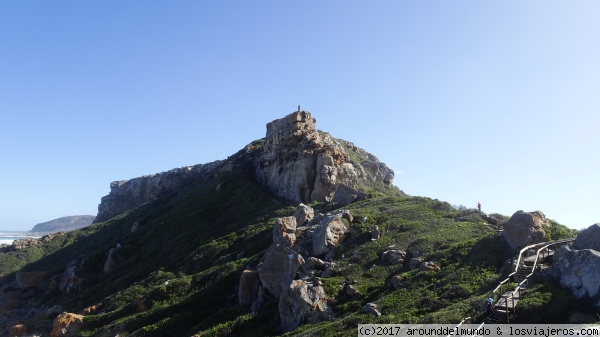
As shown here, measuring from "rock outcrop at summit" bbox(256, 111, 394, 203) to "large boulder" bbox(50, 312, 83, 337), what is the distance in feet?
88.2

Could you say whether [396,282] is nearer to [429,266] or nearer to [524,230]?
[429,266]

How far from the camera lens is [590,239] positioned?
20016mm

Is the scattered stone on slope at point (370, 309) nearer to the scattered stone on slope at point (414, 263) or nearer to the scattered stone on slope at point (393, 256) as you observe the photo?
the scattered stone on slope at point (414, 263)

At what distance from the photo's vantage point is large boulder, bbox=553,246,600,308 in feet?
52.3

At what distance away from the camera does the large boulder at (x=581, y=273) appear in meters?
16.0

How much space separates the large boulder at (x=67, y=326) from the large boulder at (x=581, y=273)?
113ft

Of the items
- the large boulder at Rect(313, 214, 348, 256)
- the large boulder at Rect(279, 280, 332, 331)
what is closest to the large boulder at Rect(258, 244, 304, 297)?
the large boulder at Rect(313, 214, 348, 256)

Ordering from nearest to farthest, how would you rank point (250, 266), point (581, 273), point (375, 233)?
point (581, 273) → point (375, 233) → point (250, 266)

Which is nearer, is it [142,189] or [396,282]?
[396,282]

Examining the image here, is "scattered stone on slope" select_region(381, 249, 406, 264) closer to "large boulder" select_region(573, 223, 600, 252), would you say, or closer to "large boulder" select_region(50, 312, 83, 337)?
"large boulder" select_region(573, 223, 600, 252)

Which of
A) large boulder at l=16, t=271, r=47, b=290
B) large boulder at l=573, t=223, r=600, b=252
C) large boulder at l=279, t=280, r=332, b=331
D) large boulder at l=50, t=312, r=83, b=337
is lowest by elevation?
large boulder at l=50, t=312, r=83, b=337

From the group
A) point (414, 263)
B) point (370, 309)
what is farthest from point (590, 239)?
point (370, 309)

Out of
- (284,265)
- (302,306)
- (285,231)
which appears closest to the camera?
(302,306)

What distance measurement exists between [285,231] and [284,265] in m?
6.15
